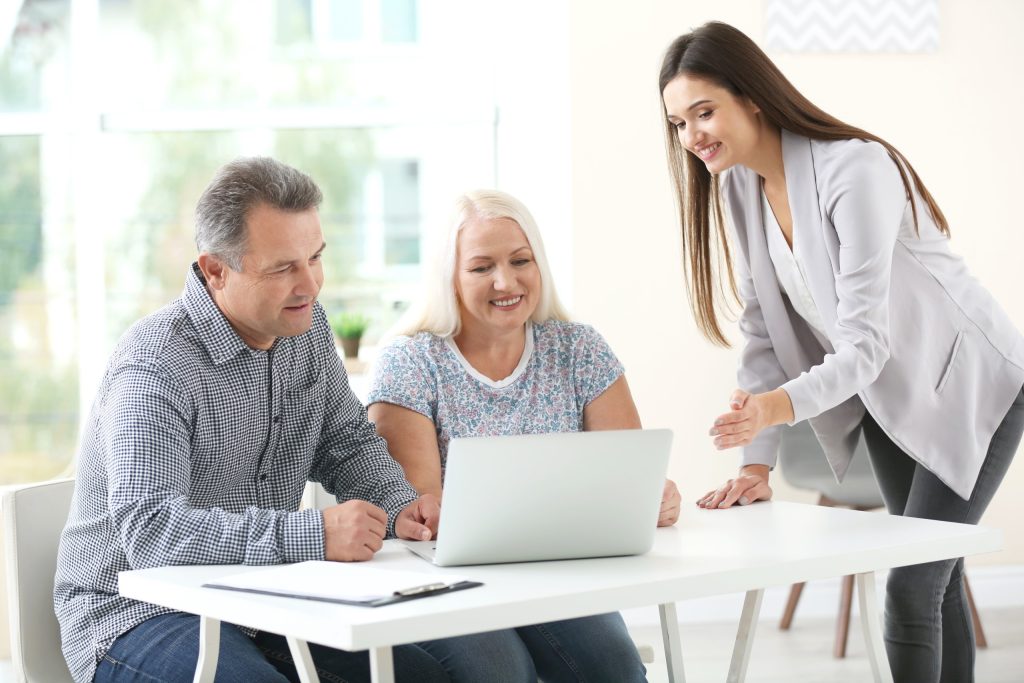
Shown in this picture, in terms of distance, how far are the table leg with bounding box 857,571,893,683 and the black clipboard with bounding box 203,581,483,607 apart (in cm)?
70

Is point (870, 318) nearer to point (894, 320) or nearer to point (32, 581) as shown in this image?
point (894, 320)

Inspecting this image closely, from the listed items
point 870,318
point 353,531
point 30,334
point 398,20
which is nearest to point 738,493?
point 870,318

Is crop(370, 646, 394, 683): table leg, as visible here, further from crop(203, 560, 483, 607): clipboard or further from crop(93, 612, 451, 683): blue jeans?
crop(93, 612, 451, 683): blue jeans

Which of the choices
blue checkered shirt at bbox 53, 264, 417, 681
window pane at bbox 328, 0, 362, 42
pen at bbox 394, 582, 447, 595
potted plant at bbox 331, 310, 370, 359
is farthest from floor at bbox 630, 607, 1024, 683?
window pane at bbox 328, 0, 362, 42

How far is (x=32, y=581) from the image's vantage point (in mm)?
1758

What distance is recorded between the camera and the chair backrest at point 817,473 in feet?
11.2

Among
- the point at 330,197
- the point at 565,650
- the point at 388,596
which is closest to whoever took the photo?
the point at 388,596

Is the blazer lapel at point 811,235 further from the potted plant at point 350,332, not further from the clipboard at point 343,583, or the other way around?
the potted plant at point 350,332

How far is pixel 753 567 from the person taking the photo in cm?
140

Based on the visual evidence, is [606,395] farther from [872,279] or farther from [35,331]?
[35,331]

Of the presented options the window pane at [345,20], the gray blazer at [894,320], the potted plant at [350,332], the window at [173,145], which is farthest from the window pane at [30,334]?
the gray blazer at [894,320]

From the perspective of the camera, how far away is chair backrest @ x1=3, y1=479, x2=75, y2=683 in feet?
5.68

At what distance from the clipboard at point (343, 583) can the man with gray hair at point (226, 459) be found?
0.11 m

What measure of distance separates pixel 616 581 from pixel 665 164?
Result: 2443 millimetres
